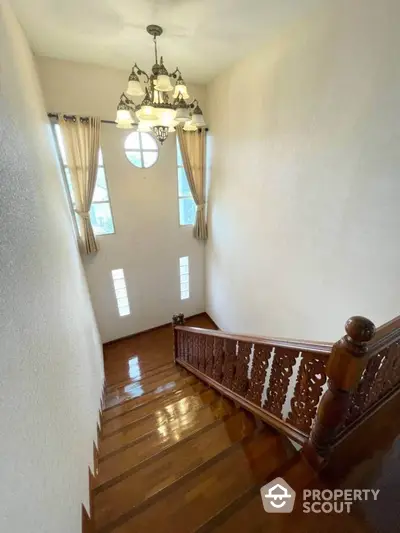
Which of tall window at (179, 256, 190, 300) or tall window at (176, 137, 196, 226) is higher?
tall window at (176, 137, 196, 226)

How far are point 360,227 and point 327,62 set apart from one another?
1365 mm

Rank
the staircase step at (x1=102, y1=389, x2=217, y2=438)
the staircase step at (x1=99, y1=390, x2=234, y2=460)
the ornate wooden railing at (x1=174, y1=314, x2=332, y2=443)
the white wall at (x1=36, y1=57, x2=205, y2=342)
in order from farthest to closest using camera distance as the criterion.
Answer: the white wall at (x1=36, y1=57, x2=205, y2=342)
the staircase step at (x1=102, y1=389, x2=217, y2=438)
the staircase step at (x1=99, y1=390, x2=234, y2=460)
the ornate wooden railing at (x1=174, y1=314, x2=332, y2=443)

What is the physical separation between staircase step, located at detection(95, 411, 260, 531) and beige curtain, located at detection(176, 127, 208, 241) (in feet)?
11.4

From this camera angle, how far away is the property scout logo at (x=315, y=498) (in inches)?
43.6

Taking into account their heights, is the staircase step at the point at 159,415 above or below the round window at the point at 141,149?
below

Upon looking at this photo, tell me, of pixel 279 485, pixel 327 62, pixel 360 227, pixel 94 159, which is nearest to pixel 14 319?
pixel 279 485

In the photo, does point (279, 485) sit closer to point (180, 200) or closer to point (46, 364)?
point (46, 364)

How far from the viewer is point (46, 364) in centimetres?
117

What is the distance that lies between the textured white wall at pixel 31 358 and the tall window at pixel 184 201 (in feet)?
8.74

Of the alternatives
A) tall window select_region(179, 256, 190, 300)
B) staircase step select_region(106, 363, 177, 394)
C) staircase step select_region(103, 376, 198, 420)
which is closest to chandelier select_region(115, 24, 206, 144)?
staircase step select_region(103, 376, 198, 420)

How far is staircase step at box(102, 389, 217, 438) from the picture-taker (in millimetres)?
2205

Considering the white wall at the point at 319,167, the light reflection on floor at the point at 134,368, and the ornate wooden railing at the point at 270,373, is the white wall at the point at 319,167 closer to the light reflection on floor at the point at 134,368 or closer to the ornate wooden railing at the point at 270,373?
the ornate wooden railing at the point at 270,373

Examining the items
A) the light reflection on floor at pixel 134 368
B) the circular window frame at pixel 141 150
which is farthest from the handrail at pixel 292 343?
the circular window frame at pixel 141 150

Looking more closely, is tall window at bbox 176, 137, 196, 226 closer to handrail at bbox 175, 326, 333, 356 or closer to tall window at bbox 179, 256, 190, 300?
tall window at bbox 179, 256, 190, 300
